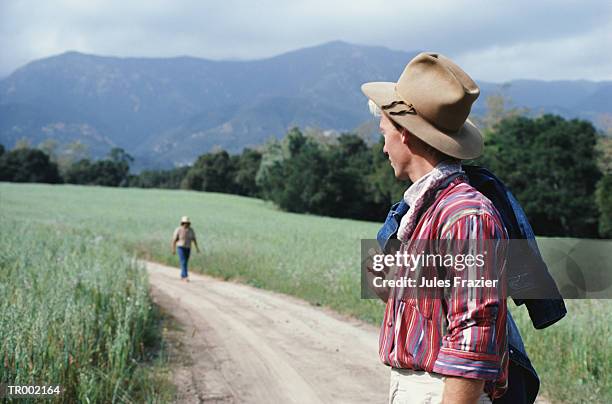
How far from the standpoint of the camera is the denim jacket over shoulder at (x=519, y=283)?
2398 millimetres

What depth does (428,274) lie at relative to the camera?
7.66 ft

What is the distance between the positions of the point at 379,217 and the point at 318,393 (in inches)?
2326

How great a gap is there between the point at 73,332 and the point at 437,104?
16.5ft

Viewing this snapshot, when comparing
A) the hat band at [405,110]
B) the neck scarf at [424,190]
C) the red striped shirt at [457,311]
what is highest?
the hat band at [405,110]

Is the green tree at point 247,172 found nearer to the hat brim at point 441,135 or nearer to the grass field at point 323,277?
the grass field at point 323,277

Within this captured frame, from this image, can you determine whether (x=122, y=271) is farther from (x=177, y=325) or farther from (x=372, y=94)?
(x=372, y=94)

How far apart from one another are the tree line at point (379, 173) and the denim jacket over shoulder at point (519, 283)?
40086 mm

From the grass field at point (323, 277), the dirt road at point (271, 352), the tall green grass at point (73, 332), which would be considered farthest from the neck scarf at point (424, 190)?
the grass field at point (323, 277)

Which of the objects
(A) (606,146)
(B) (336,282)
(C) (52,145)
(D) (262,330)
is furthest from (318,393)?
(C) (52,145)

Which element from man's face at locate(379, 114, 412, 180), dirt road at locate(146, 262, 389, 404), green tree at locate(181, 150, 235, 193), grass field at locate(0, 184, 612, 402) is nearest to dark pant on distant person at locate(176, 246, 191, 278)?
grass field at locate(0, 184, 612, 402)

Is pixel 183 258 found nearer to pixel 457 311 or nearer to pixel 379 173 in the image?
pixel 457 311

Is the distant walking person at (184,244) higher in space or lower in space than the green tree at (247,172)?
lower

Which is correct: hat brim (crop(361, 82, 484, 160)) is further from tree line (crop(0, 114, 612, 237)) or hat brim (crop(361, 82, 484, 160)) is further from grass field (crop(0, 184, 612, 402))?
tree line (crop(0, 114, 612, 237))

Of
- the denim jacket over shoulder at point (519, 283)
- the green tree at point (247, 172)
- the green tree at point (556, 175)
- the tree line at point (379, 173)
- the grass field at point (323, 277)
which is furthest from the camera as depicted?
the green tree at point (247, 172)
